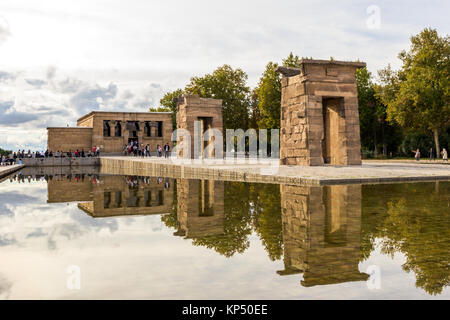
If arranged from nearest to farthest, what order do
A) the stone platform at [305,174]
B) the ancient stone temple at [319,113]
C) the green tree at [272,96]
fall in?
the stone platform at [305,174], the ancient stone temple at [319,113], the green tree at [272,96]

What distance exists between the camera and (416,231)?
6367mm

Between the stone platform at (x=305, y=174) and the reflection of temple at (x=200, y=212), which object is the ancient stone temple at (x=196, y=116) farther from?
the reflection of temple at (x=200, y=212)

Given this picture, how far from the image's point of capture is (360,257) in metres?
5.02

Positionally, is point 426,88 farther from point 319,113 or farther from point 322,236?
point 322,236

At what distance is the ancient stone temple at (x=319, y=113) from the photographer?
2109cm

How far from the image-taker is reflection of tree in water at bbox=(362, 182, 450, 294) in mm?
4461

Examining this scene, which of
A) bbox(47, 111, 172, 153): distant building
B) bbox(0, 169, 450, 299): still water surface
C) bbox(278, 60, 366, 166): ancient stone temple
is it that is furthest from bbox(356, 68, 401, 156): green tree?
bbox(0, 169, 450, 299): still water surface

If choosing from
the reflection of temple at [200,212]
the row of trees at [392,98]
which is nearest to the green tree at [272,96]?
the row of trees at [392,98]

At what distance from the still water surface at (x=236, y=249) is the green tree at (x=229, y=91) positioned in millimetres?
45638

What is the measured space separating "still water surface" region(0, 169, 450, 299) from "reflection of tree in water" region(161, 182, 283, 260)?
22 millimetres

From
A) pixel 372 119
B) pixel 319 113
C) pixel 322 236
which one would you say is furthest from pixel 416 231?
pixel 372 119
